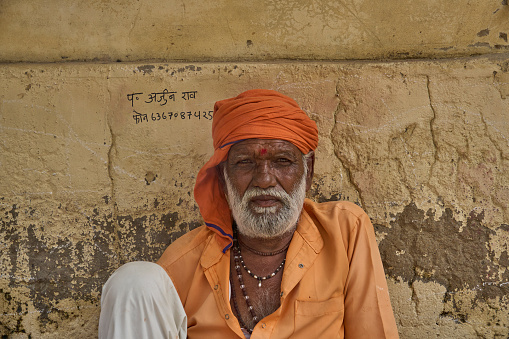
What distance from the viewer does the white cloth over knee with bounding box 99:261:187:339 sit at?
1.86 m

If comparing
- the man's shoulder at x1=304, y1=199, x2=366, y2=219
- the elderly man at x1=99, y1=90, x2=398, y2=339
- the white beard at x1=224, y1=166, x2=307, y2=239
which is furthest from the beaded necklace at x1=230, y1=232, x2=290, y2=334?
the man's shoulder at x1=304, y1=199, x2=366, y2=219

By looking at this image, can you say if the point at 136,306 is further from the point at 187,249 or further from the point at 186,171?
the point at 186,171

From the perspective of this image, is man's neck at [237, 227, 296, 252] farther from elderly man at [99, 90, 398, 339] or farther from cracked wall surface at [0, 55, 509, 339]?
cracked wall surface at [0, 55, 509, 339]

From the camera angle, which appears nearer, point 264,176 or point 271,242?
point 264,176

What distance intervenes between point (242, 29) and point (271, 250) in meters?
1.41

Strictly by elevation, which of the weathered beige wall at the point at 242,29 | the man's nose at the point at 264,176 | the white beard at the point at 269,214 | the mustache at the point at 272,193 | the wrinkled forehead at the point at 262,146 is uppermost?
the weathered beige wall at the point at 242,29

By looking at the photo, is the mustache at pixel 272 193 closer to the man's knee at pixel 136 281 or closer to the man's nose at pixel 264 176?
the man's nose at pixel 264 176

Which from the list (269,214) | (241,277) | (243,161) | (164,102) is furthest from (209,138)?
(241,277)

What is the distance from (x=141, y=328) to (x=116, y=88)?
1.61 m

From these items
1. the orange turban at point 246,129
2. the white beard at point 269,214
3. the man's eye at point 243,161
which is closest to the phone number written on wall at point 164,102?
the orange turban at point 246,129

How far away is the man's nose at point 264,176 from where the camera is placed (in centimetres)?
239

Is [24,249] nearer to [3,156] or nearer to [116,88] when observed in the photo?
[3,156]

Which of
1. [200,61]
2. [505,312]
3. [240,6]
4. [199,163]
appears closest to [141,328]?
[199,163]

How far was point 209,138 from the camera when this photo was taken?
3.01 metres
